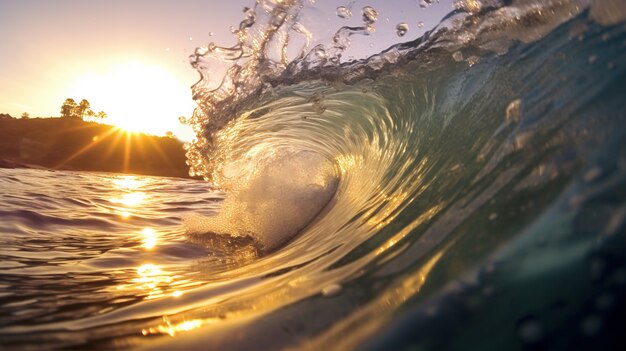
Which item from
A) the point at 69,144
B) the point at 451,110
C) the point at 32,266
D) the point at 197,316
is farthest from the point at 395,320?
the point at 69,144

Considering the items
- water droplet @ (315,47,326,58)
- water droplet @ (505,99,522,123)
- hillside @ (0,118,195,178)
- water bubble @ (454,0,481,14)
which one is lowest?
water droplet @ (505,99,522,123)

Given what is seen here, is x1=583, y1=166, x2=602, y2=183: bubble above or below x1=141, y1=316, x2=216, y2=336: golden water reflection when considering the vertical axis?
below

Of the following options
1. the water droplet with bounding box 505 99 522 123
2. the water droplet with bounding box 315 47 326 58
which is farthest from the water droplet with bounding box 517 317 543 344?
the water droplet with bounding box 315 47 326 58

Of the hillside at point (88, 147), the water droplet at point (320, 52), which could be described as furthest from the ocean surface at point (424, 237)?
the hillside at point (88, 147)

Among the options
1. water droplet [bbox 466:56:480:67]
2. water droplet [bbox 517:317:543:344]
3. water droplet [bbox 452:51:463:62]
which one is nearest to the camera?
water droplet [bbox 517:317:543:344]

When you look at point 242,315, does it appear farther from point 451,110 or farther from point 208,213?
point 208,213

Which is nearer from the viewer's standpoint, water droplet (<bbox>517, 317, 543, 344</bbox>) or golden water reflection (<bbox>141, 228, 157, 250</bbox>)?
water droplet (<bbox>517, 317, 543, 344</bbox>)

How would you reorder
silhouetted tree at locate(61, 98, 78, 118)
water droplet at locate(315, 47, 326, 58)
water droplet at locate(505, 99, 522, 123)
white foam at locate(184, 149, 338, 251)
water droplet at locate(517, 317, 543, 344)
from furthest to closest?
silhouetted tree at locate(61, 98, 78, 118) < water droplet at locate(315, 47, 326, 58) < white foam at locate(184, 149, 338, 251) < water droplet at locate(505, 99, 522, 123) < water droplet at locate(517, 317, 543, 344)

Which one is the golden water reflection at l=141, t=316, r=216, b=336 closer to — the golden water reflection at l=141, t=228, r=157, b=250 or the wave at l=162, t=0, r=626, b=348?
the wave at l=162, t=0, r=626, b=348
